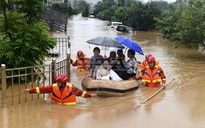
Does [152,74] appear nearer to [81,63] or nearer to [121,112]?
[121,112]

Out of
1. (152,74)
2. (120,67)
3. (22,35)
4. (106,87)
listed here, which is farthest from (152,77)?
(22,35)

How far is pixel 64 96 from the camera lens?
7191mm

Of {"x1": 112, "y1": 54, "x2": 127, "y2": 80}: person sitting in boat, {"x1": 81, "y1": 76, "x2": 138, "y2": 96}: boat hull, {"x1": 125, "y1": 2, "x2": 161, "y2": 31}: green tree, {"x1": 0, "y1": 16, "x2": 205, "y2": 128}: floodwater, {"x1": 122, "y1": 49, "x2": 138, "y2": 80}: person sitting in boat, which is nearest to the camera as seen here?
{"x1": 0, "y1": 16, "x2": 205, "y2": 128}: floodwater

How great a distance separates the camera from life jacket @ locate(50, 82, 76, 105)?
23.2ft

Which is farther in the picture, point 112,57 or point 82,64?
point 82,64

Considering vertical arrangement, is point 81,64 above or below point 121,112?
above

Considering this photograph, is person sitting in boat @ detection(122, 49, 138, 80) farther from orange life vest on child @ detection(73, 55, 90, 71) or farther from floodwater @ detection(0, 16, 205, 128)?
orange life vest on child @ detection(73, 55, 90, 71)

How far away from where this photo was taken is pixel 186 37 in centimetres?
1661

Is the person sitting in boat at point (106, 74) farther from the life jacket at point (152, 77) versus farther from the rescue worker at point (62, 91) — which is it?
the rescue worker at point (62, 91)

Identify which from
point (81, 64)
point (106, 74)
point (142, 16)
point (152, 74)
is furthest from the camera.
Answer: point (142, 16)

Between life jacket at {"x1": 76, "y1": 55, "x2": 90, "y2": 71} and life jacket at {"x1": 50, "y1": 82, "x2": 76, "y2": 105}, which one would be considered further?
life jacket at {"x1": 76, "y1": 55, "x2": 90, "y2": 71}

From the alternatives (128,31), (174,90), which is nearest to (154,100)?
(174,90)

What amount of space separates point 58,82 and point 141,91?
124 inches

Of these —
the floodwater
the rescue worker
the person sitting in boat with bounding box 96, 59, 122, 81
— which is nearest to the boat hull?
the floodwater
